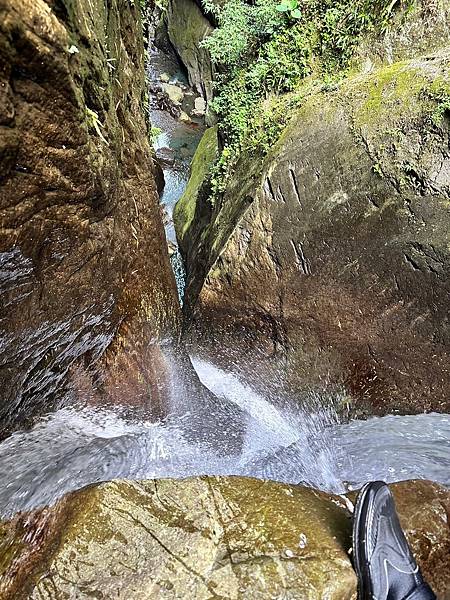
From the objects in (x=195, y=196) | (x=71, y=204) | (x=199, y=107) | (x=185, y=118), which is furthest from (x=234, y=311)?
(x=199, y=107)

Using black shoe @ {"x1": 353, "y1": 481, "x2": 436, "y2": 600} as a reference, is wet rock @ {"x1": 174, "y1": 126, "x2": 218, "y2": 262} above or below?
above

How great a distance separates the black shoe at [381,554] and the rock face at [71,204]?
1885 mm

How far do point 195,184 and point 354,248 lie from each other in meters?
3.78

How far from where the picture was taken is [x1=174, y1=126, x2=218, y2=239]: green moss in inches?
246

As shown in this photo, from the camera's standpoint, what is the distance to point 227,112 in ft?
14.8

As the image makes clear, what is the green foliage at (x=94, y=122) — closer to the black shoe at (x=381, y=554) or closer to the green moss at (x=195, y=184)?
the black shoe at (x=381, y=554)

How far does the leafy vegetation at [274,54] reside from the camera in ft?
12.2

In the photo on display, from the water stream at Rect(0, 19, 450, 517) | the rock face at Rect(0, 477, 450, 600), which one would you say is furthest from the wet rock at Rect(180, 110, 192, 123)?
the rock face at Rect(0, 477, 450, 600)

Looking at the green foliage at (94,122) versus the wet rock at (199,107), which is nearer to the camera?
the green foliage at (94,122)

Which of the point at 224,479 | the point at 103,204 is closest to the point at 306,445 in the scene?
the point at 224,479

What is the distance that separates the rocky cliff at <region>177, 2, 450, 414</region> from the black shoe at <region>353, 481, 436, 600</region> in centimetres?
127

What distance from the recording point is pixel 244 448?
3764 mm

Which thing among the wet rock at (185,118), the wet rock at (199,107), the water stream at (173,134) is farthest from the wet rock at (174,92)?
the wet rock at (185,118)

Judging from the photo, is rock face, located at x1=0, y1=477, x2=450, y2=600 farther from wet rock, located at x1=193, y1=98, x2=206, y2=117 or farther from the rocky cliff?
wet rock, located at x1=193, y1=98, x2=206, y2=117
